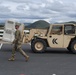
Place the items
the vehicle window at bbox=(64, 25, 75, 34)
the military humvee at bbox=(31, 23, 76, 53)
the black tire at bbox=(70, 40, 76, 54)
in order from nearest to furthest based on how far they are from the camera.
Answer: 1. the black tire at bbox=(70, 40, 76, 54)
2. the military humvee at bbox=(31, 23, 76, 53)
3. the vehicle window at bbox=(64, 25, 75, 34)

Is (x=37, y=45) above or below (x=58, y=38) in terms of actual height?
below

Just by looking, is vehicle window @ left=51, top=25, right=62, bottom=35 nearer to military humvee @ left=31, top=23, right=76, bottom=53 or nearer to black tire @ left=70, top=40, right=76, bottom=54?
military humvee @ left=31, top=23, right=76, bottom=53

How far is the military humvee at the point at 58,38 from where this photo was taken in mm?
21281

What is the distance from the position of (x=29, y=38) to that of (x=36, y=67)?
7.85 metres

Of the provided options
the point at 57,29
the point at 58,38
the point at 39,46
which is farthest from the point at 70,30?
the point at 39,46

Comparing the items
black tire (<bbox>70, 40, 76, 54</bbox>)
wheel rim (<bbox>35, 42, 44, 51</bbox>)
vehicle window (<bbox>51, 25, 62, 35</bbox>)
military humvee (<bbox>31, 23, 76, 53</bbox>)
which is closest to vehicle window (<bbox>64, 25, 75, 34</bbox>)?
military humvee (<bbox>31, 23, 76, 53</bbox>)

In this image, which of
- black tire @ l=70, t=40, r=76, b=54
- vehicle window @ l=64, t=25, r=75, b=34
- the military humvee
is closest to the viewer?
black tire @ l=70, t=40, r=76, b=54

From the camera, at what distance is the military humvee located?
21.3 meters

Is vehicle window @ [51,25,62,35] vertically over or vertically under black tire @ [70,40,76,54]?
over

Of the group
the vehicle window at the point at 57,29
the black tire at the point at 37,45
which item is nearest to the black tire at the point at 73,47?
the vehicle window at the point at 57,29

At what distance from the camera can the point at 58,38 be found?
21281 mm

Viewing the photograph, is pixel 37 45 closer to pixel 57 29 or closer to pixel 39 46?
pixel 39 46

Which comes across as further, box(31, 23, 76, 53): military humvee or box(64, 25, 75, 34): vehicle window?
box(64, 25, 75, 34): vehicle window

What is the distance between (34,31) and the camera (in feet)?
73.6
